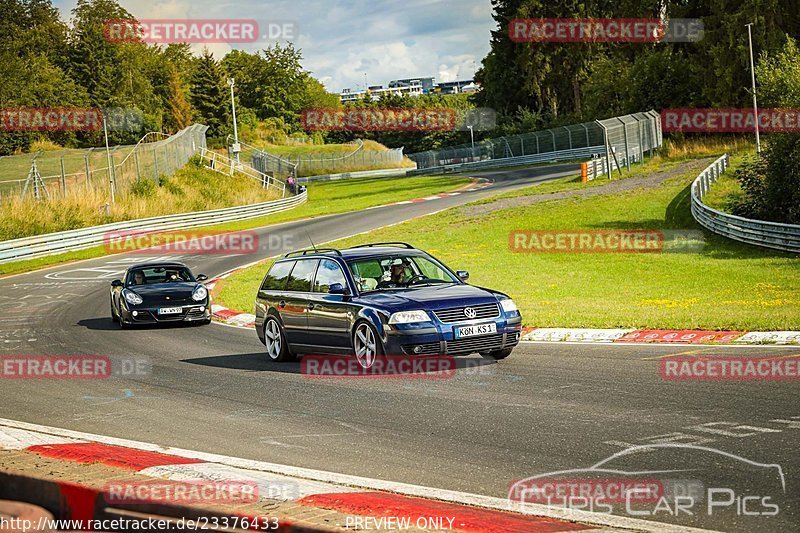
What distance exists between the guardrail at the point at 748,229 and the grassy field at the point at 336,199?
2234 cm

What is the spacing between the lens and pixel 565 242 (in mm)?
35094

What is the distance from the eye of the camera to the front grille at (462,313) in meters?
12.3

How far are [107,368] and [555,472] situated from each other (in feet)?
30.3

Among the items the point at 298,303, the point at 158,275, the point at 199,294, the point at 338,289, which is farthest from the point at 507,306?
the point at 158,275

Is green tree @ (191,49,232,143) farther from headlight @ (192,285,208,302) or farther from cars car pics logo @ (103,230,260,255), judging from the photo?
headlight @ (192,285,208,302)

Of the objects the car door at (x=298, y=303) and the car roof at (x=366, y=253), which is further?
the car door at (x=298, y=303)

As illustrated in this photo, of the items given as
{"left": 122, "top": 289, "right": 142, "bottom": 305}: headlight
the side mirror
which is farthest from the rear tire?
{"left": 122, "top": 289, "right": 142, "bottom": 305}: headlight

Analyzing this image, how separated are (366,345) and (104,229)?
32735mm

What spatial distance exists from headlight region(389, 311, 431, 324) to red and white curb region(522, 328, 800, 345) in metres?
3.47

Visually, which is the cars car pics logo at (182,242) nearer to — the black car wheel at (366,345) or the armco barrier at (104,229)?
the armco barrier at (104,229)

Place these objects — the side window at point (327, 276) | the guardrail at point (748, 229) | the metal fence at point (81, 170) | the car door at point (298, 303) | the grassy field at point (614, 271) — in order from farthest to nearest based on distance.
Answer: the metal fence at point (81, 170)
the guardrail at point (748, 229)
the grassy field at point (614, 271)
the car door at point (298, 303)
the side window at point (327, 276)

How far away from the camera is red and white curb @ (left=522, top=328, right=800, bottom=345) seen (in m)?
13.3

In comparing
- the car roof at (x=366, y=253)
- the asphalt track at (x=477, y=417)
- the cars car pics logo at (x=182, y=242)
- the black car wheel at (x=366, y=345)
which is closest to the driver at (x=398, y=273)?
the car roof at (x=366, y=253)

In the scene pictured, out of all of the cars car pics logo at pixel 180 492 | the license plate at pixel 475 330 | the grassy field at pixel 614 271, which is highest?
the cars car pics logo at pixel 180 492
